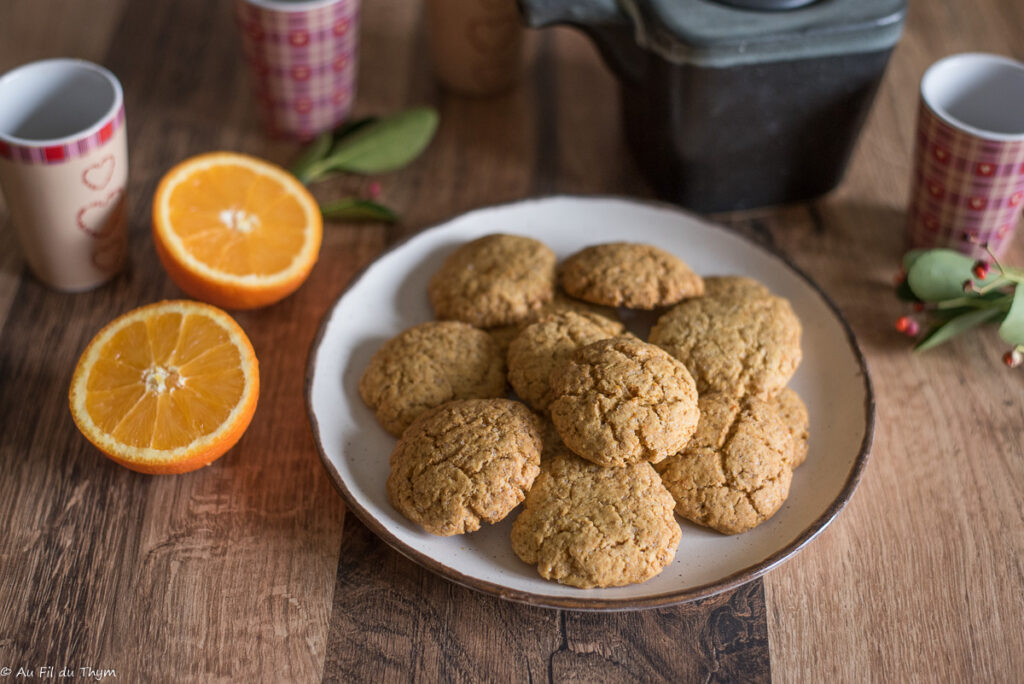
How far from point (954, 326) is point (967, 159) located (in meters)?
0.25

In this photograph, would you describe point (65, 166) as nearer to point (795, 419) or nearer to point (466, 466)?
point (466, 466)

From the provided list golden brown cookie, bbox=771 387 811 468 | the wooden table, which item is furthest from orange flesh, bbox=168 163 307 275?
golden brown cookie, bbox=771 387 811 468

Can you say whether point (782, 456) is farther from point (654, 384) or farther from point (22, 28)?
point (22, 28)

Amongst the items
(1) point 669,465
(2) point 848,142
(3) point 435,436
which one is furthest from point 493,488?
(2) point 848,142

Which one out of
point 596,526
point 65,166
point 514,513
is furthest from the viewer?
point 65,166

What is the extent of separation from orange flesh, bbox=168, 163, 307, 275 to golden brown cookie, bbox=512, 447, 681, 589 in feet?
1.88

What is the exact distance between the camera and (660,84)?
54.6 inches

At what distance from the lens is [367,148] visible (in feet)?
5.36

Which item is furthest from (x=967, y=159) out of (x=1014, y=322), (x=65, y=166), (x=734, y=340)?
(x=65, y=166)

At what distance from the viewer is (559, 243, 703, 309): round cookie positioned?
4.18ft

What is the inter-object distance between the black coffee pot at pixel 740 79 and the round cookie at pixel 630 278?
25 cm

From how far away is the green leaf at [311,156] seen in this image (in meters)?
1.60

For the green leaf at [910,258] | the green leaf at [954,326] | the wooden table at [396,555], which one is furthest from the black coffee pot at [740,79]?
the green leaf at [954,326]

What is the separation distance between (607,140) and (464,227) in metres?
0.46
